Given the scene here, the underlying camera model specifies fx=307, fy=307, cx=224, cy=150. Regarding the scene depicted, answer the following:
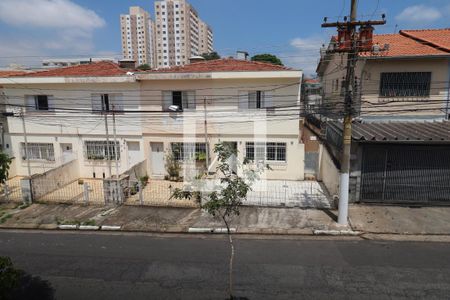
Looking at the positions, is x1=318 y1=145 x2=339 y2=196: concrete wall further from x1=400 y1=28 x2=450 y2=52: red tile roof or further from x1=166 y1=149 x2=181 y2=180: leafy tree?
x1=400 y1=28 x2=450 y2=52: red tile roof

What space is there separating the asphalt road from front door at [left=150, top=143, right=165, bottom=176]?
24.1 ft

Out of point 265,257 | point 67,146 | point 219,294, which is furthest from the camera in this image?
point 67,146

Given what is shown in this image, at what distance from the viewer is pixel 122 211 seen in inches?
474

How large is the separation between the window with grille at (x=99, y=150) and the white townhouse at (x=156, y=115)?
6cm

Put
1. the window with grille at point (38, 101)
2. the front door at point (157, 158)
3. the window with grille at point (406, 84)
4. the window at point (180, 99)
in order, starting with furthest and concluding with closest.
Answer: the window with grille at point (38, 101) < the front door at point (157, 158) < the window at point (180, 99) < the window with grille at point (406, 84)

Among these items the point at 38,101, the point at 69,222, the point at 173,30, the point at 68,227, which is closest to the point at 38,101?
the point at 38,101

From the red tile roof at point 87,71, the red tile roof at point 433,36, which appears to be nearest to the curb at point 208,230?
the red tile roof at point 87,71

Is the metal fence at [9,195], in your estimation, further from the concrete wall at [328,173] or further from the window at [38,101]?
the concrete wall at [328,173]

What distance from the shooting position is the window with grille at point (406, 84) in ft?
50.5

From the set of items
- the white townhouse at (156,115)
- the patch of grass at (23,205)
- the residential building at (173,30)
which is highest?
the residential building at (173,30)

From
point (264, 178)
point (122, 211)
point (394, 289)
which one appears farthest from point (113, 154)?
point (394, 289)

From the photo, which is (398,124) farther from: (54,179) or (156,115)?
(54,179)

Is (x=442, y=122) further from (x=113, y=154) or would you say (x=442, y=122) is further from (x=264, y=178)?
(x=113, y=154)

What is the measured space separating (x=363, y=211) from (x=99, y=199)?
10823mm
